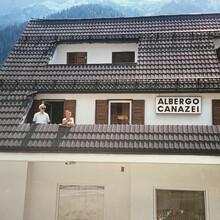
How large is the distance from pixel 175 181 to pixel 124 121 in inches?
124

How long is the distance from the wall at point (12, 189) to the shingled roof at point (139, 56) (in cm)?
349

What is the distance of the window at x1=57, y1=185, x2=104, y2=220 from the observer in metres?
8.34

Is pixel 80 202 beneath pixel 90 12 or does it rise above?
beneath

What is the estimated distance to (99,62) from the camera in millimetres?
12438

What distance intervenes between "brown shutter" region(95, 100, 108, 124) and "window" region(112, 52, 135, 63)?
3.36 metres

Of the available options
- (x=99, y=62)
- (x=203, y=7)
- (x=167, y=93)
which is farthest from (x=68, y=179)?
(x=203, y=7)

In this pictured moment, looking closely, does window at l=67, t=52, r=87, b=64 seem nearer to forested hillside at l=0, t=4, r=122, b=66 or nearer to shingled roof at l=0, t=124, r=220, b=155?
shingled roof at l=0, t=124, r=220, b=155

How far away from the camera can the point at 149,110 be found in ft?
31.9

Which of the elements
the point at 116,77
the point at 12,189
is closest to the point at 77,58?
the point at 116,77

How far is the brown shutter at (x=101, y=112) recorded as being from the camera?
9.81m

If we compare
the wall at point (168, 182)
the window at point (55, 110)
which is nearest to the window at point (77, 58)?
the window at point (55, 110)

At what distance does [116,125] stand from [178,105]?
127 inches

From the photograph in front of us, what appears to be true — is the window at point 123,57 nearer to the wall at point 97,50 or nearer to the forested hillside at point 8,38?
the wall at point 97,50

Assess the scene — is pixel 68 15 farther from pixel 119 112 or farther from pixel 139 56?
→ pixel 119 112
